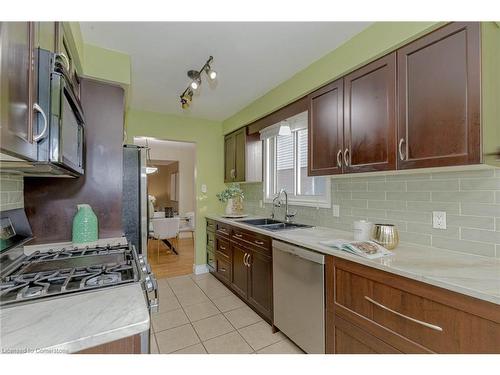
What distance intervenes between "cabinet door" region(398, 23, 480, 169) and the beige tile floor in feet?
5.52

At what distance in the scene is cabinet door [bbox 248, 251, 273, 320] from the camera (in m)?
2.20

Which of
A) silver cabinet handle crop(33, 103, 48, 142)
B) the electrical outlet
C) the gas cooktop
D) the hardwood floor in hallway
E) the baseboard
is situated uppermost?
silver cabinet handle crop(33, 103, 48, 142)

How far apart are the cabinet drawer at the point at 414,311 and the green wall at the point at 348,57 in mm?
1369

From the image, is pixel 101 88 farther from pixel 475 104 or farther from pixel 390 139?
pixel 475 104

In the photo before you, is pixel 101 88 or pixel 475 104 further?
pixel 101 88

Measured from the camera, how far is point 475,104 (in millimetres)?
1174

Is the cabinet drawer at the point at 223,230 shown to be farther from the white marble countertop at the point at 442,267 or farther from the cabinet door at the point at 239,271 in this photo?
the white marble countertop at the point at 442,267

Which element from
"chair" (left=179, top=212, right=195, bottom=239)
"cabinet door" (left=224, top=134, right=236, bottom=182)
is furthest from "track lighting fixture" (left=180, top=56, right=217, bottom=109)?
"chair" (left=179, top=212, right=195, bottom=239)

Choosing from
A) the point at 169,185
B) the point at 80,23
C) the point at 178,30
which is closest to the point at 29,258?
the point at 80,23

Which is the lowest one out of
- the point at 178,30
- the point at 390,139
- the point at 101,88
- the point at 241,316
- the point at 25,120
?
the point at 241,316

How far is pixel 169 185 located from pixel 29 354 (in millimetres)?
7884

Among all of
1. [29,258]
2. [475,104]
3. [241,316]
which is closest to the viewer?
[475,104]

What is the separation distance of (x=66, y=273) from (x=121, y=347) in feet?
1.86

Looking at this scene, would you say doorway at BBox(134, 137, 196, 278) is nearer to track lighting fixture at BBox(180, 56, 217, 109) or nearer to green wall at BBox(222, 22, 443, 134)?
track lighting fixture at BBox(180, 56, 217, 109)
